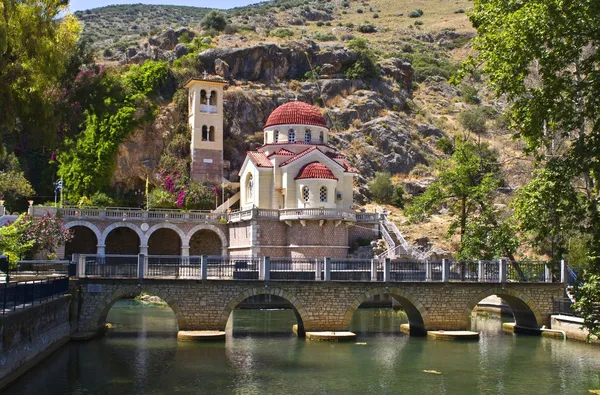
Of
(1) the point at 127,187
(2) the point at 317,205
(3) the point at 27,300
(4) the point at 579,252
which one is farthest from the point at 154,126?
(3) the point at 27,300

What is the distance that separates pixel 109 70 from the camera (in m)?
64.6

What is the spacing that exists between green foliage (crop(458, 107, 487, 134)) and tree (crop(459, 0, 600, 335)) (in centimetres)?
5884

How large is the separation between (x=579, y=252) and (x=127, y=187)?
36.8 meters

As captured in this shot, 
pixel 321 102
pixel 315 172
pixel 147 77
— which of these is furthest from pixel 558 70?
pixel 321 102

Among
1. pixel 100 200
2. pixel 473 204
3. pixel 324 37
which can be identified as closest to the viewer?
pixel 473 204

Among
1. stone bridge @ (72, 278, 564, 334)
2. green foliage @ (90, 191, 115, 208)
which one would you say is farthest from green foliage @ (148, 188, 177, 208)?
stone bridge @ (72, 278, 564, 334)

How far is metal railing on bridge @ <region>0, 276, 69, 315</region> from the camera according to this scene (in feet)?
61.7

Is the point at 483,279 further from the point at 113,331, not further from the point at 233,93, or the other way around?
the point at 233,93

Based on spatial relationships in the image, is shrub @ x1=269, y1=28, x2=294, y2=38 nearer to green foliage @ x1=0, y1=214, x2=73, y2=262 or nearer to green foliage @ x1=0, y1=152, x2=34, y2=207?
green foliage @ x1=0, y1=152, x2=34, y2=207

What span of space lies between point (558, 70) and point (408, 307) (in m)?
15.5

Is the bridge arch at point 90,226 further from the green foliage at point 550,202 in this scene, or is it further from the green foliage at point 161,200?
the green foliage at point 550,202

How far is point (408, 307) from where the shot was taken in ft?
106

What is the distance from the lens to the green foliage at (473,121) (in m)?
79.5

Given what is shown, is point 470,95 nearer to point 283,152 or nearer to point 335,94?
point 335,94
